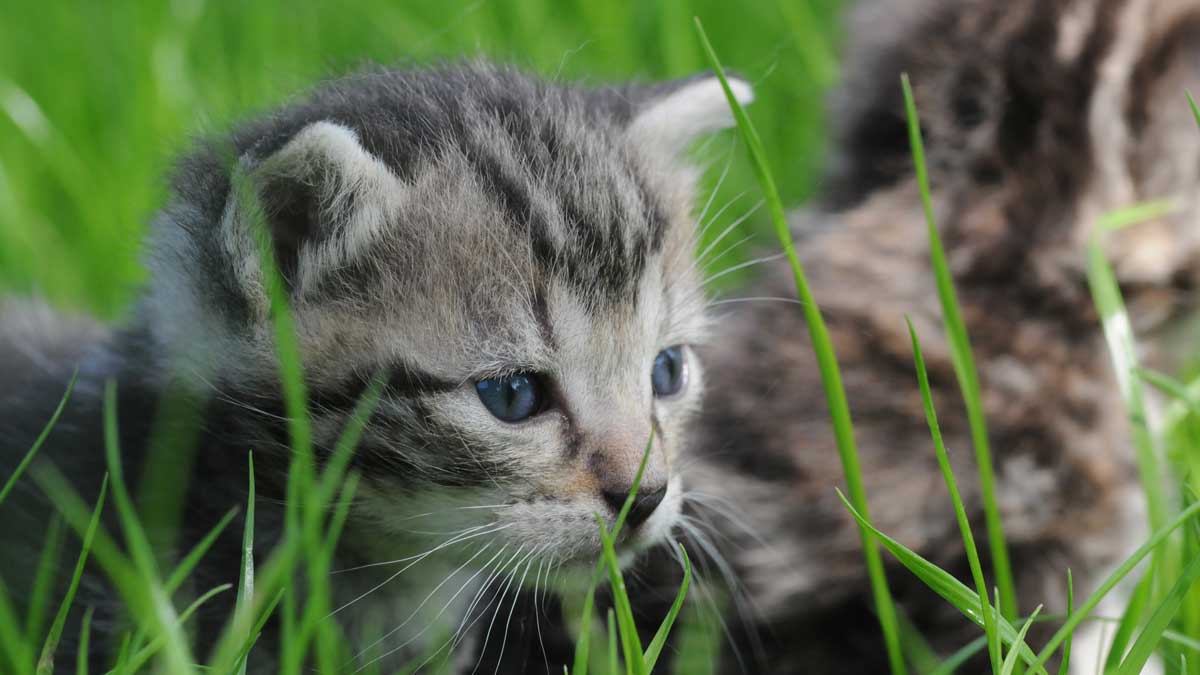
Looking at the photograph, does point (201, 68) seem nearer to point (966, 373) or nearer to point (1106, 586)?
point (966, 373)

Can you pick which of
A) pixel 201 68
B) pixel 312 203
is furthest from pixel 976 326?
pixel 201 68

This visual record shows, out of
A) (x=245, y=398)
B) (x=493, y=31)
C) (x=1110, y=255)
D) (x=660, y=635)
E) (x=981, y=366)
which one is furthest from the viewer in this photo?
(x=493, y=31)

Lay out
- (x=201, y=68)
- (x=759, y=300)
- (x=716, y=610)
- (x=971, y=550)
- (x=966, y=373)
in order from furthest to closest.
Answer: (x=201, y=68), (x=759, y=300), (x=716, y=610), (x=966, y=373), (x=971, y=550)

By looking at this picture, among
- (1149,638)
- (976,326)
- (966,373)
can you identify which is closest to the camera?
(1149,638)

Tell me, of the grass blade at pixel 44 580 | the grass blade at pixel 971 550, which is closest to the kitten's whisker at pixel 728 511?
the grass blade at pixel 971 550

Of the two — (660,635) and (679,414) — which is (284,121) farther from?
(660,635)

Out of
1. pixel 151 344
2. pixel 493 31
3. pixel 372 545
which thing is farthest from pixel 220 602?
pixel 493 31

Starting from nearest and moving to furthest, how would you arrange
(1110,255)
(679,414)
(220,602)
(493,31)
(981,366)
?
1. (220,602)
2. (679,414)
3. (981,366)
4. (1110,255)
5. (493,31)
